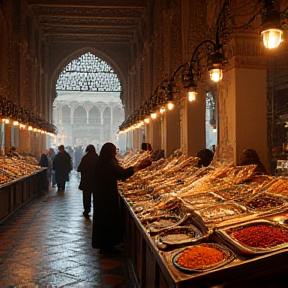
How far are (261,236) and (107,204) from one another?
11.2ft

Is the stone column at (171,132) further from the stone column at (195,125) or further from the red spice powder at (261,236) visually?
the red spice powder at (261,236)

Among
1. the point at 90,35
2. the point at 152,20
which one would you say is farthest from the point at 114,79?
the point at 152,20

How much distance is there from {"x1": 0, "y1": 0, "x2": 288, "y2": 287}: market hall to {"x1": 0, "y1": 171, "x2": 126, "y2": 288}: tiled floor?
34cm

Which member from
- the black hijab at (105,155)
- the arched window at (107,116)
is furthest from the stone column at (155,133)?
the arched window at (107,116)

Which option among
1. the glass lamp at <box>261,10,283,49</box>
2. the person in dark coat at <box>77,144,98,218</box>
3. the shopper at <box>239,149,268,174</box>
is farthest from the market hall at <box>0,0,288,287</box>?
the person in dark coat at <box>77,144,98,218</box>

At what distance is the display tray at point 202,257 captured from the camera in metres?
2.36

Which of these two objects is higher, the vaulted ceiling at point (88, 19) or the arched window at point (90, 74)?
the vaulted ceiling at point (88, 19)

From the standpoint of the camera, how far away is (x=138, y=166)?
18.2ft

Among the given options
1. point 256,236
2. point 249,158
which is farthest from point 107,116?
point 256,236

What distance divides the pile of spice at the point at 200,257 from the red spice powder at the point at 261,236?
7.9 inches

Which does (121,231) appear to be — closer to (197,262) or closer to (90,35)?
(197,262)

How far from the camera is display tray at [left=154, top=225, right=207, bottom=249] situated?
286 centimetres

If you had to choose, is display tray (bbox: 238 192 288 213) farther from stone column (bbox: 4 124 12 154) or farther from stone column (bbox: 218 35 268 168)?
stone column (bbox: 4 124 12 154)

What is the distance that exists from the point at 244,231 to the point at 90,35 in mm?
19900
